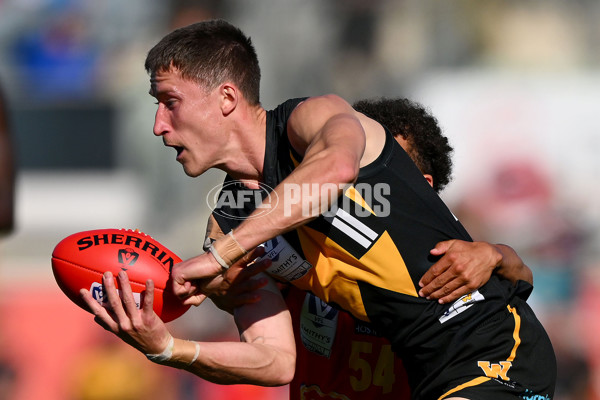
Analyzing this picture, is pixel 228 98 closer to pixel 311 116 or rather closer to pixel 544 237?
pixel 311 116

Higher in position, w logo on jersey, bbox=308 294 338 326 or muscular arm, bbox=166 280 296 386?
w logo on jersey, bbox=308 294 338 326

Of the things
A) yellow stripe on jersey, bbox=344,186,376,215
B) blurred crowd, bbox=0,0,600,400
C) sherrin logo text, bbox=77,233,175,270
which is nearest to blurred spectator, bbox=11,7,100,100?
blurred crowd, bbox=0,0,600,400

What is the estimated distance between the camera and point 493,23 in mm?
11094

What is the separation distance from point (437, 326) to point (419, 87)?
682cm

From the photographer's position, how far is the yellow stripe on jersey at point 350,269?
3758 millimetres

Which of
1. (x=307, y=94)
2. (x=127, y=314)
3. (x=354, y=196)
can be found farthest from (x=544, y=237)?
(x=127, y=314)

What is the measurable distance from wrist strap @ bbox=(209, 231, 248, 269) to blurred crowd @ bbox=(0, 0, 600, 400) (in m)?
5.09

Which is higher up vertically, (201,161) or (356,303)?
(201,161)

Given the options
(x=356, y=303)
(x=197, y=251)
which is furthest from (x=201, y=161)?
(x=197, y=251)

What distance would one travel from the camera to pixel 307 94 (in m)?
10.2

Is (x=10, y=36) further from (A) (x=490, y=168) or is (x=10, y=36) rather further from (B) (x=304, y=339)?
(B) (x=304, y=339)

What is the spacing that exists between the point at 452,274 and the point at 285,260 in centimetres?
78

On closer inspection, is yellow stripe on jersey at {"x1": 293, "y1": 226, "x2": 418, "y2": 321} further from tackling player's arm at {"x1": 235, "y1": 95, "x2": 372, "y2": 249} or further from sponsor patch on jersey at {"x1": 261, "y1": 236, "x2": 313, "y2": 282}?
tackling player's arm at {"x1": 235, "y1": 95, "x2": 372, "y2": 249}

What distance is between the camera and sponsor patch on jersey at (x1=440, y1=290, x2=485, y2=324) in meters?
3.85
